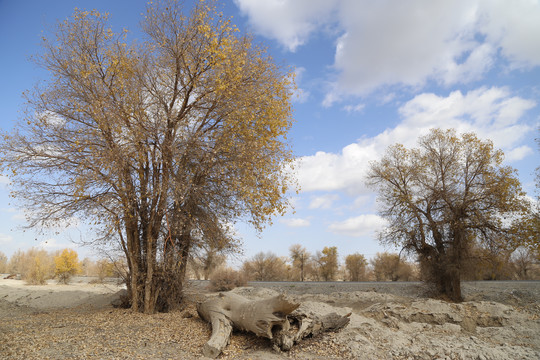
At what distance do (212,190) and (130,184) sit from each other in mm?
2904

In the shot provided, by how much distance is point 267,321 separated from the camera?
8117mm

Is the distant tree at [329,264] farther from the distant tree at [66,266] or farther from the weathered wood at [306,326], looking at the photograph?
the weathered wood at [306,326]

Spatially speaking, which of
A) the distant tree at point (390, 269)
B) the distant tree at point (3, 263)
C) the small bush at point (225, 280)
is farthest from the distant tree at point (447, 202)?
the distant tree at point (3, 263)

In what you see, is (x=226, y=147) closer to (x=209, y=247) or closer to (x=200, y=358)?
(x=209, y=247)

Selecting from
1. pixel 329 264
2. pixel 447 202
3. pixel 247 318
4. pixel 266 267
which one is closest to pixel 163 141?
pixel 247 318

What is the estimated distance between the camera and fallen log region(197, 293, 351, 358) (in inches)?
318

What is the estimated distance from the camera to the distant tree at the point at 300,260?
1996 inches

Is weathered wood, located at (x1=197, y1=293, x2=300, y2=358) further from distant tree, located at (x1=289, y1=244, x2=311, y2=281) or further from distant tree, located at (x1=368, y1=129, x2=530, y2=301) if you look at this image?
distant tree, located at (x1=289, y1=244, x2=311, y2=281)

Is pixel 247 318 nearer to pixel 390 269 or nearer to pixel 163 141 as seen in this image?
pixel 163 141

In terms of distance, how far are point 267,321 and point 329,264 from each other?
1662 inches

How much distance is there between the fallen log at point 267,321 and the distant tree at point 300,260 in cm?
4155

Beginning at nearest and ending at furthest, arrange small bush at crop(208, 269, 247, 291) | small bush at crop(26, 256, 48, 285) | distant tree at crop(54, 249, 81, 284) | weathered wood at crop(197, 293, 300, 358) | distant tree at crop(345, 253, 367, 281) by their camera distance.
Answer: weathered wood at crop(197, 293, 300, 358), small bush at crop(208, 269, 247, 291), small bush at crop(26, 256, 48, 285), distant tree at crop(54, 249, 81, 284), distant tree at crop(345, 253, 367, 281)

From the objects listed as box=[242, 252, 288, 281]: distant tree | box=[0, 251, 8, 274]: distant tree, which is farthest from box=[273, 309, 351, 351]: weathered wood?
box=[0, 251, 8, 274]: distant tree

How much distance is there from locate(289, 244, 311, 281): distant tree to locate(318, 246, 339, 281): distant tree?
2.60 meters
